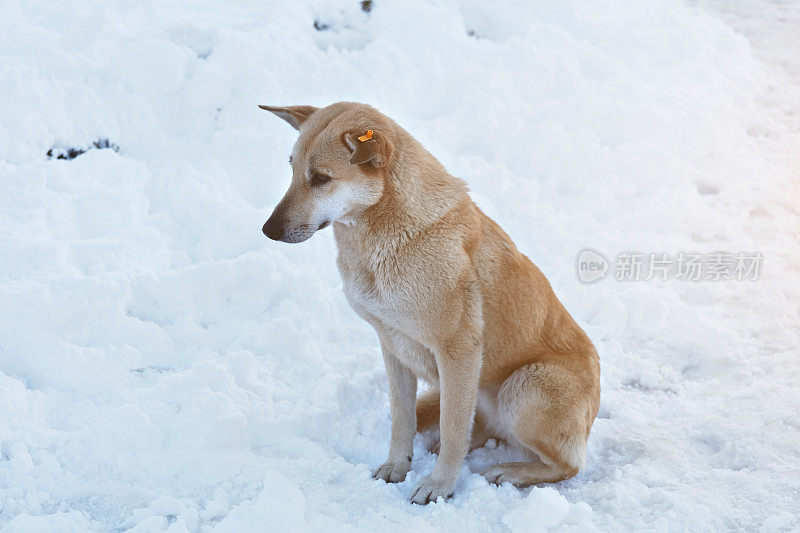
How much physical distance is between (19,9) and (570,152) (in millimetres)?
4835

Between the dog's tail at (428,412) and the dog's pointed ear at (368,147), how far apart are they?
1.37 meters

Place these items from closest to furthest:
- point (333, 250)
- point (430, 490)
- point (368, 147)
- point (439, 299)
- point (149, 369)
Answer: point (368, 147)
point (439, 299)
point (430, 490)
point (149, 369)
point (333, 250)

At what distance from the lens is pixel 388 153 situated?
296 centimetres

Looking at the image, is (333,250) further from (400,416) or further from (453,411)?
(453,411)

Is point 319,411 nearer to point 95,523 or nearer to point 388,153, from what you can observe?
Answer: point 95,523

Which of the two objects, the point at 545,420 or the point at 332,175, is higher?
the point at 332,175

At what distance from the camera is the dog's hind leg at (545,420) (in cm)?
319

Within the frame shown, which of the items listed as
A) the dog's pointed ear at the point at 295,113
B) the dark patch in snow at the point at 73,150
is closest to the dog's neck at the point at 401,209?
the dog's pointed ear at the point at 295,113

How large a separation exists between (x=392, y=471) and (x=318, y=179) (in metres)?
1.43

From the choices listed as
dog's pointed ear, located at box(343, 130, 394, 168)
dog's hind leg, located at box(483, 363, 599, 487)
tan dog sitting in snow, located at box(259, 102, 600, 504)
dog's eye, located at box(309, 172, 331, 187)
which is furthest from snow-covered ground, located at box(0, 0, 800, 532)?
dog's pointed ear, located at box(343, 130, 394, 168)

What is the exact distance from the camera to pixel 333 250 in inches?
202

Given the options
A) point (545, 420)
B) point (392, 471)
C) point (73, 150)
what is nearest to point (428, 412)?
point (392, 471)

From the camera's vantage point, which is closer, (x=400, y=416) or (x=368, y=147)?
(x=368, y=147)

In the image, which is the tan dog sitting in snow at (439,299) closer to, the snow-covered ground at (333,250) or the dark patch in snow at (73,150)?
the snow-covered ground at (333,250)
